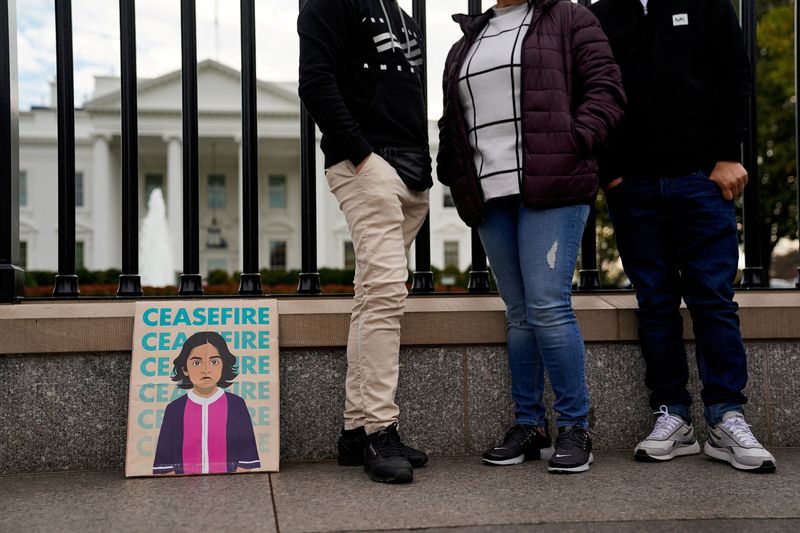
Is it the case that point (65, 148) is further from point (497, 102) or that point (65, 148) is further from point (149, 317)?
point (497, 102)

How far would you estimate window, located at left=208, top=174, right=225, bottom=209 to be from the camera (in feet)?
133

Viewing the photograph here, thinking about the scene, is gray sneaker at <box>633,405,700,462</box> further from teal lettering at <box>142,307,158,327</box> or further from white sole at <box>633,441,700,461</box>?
teal lettering at <box>142,307,158,327</box>

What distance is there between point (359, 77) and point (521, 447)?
1516mm

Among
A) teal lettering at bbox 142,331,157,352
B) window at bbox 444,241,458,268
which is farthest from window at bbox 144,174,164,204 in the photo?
teal lettering at bbox 142,331,157,352

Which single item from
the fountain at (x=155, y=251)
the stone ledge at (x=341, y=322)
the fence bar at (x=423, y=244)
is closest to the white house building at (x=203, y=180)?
the fountain at (x=155, y=251)

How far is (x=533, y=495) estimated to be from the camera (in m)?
2.52

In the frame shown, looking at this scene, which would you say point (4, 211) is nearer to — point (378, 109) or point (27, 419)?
point (27, 419)

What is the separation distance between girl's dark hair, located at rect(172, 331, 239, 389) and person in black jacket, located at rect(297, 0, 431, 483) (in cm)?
45

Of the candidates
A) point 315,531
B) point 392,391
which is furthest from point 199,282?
point 315,531

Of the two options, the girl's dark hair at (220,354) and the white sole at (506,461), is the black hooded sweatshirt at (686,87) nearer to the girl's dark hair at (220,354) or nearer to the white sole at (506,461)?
the white sole at (506,461)

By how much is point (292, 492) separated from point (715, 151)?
6.62 feet

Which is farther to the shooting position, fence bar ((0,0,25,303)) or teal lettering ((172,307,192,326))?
fence bar ((0,0,25,303))

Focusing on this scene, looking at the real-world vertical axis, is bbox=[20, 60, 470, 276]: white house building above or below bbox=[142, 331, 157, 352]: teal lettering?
above

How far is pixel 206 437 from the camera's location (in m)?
2.86
